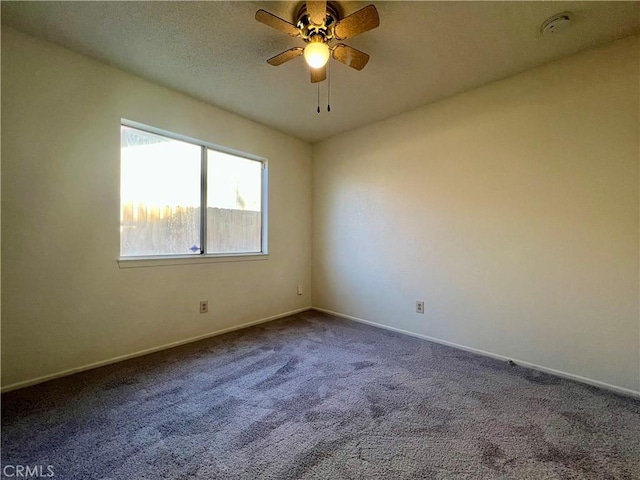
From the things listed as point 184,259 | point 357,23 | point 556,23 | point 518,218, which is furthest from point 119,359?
point 556,23

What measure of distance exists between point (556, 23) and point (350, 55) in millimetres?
1365

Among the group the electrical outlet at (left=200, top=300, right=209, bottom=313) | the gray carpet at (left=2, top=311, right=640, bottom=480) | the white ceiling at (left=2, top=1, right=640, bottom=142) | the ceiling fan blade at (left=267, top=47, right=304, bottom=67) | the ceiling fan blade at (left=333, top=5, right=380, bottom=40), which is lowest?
the gray carpet at (left=2, top=311, right=640, bottom=480)

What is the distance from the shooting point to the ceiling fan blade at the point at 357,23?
1.53m

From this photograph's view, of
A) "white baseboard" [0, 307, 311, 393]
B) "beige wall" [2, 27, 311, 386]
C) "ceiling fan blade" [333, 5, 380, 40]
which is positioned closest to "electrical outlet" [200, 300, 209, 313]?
"beige wall" [2, 27, 311, 386]

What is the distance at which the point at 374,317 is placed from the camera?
340 centimetres

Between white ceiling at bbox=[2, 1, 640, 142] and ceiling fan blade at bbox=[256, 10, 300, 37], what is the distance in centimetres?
13

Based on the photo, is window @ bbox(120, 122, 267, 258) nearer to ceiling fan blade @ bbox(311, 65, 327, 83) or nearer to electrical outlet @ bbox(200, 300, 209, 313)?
electrical outlet @ bbox(200, 300, 209, 313)

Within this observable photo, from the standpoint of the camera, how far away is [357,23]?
162 cm

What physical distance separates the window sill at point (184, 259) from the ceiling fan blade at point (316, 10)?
92.5 inches

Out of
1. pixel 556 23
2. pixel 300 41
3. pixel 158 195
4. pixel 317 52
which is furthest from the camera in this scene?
pixel 158 195

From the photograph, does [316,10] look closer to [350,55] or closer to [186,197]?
[350,55]

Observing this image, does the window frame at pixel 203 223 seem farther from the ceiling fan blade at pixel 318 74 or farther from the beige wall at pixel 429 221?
the ceiling fan blade at pixel 318 74

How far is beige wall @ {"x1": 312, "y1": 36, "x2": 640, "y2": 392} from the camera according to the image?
6.51ft

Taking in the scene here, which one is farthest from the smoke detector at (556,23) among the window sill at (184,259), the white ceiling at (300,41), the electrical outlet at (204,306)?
the electrical outlet at (204,306)
